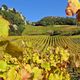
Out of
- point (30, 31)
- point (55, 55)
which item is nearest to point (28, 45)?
point (55, 55)

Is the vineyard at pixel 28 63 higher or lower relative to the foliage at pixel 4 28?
lower

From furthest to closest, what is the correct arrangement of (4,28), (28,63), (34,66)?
(28,63) → (34,66) → (4,28)

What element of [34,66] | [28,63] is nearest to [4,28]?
[34,66]

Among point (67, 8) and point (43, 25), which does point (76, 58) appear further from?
point (43, 25)

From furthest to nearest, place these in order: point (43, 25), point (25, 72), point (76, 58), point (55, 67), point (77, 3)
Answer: point (43, 25), point (76, 58), point (55, 67), point (77, 3), point (25, 72)

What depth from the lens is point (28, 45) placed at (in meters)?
4.08

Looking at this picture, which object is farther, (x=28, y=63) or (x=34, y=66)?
(x=28, y=63)

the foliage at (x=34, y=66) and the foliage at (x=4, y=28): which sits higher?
the foliage at (x=4, y=28)

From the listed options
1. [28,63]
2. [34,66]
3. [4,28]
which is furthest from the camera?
[28,63]

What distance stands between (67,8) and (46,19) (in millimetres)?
47437

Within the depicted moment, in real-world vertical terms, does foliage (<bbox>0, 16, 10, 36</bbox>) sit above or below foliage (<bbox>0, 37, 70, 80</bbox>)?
above

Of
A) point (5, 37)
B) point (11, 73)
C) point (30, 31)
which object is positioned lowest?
point (11, 73)

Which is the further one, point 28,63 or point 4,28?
point 28,63

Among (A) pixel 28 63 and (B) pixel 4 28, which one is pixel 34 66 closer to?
(A) pixel 28 63
